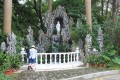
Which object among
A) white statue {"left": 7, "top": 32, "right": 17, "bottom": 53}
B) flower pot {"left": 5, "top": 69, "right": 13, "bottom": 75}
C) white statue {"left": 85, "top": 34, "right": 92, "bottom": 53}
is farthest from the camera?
white statue {"left": 85, "top": 34, "right": 92, "bottom": 53}

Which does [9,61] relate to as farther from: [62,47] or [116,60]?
[116,60]

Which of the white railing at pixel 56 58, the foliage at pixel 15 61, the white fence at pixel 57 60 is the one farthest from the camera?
the white railing at pixel 56 58

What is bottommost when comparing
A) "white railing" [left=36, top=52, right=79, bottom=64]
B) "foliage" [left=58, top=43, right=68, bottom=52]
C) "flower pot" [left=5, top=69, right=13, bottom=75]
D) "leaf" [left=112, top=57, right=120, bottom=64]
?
"flower pot" [left=5, top=69, right=13, bottom=75]

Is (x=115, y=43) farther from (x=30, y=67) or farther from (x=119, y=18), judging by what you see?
(x=30, y=67)

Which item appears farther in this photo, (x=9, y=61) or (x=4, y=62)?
(x=9, y=61)

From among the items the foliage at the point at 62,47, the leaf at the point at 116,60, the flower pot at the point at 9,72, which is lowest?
the flower pot at the point at 9,72

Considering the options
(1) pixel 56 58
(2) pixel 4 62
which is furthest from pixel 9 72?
(1) pixel 56 58

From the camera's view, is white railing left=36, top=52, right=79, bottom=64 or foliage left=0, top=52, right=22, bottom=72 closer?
foliage left=0, top=52, right=22, bottom=72

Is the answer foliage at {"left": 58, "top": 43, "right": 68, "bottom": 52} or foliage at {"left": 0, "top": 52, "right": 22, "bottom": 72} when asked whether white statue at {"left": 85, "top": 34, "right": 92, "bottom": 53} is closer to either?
foliage at {"left": 58, "top": 43, "right": 68, "bottom": 52}

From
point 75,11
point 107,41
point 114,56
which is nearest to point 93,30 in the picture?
point 107,41

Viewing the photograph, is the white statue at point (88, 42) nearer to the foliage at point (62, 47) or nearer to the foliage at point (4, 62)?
the foliage at point (62, 47)

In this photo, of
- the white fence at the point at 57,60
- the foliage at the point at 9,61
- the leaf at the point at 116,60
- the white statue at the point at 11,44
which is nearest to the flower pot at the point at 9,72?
the foliage at the point at 9,61

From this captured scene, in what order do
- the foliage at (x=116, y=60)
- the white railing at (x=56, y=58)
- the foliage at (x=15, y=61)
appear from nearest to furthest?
1. the foliage at (x=15, y=61)
2. the white railing at (x=56, y=58)
3. the foliage at (x=116, y=60)

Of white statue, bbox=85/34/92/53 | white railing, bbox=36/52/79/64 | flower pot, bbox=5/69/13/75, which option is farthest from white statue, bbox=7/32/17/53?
white statue, bbox=85/34/92/53
